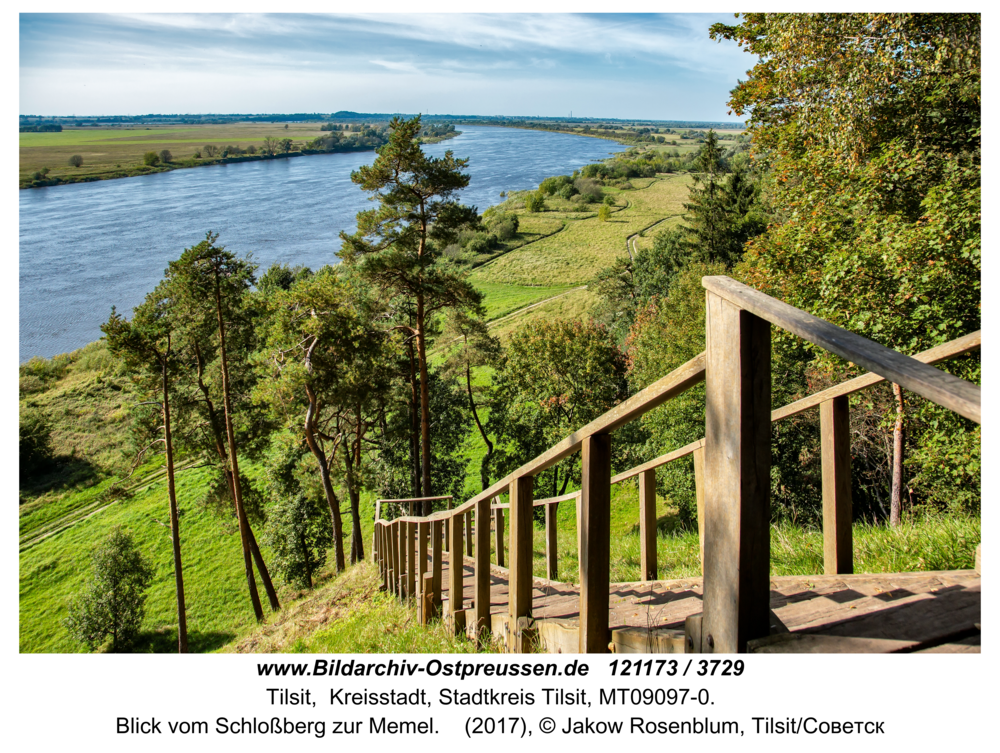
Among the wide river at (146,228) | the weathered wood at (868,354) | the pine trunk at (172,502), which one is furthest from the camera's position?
the wide river at (146,228)

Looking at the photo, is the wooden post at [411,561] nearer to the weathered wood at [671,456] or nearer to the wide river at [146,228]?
the weathered wood at [671,456]

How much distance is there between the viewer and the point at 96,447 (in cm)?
2612

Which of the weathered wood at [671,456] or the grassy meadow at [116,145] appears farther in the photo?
the grassy meadow at [116,145]

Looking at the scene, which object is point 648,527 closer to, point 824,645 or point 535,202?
point 824,645

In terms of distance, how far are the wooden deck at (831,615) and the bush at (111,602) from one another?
72.1 ft

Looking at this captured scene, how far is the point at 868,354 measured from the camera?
1.00 meters

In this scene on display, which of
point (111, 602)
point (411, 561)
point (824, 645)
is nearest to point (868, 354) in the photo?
point (824, 645)

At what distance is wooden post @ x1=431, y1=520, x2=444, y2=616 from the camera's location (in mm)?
3409

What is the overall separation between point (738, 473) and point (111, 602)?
23703mm

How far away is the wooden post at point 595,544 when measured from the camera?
1.68 meters

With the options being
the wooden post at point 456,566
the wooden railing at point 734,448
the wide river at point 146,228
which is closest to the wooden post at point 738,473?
the wooden railing at point 734,448

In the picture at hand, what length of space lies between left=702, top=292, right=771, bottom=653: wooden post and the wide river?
17878 millimetres

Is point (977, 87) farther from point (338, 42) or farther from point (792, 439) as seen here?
point (792, 439)

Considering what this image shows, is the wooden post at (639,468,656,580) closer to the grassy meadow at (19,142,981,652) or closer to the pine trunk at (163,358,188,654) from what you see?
the grassy meadow at (19,142,981,652)
